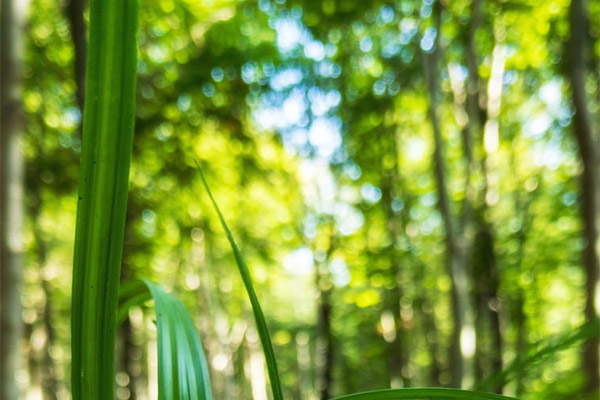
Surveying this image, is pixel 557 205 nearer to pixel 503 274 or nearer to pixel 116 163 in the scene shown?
pixel 503 274

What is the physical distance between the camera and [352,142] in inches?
336

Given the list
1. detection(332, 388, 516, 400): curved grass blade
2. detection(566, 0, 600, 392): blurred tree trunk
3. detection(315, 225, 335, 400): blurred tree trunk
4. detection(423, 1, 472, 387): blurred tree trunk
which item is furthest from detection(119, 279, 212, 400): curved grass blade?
detection(315, 225, 335, 400): blurred tree trunk

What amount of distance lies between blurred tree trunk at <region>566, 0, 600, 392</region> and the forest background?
0.04 feet

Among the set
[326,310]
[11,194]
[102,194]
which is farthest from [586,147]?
[326,310]

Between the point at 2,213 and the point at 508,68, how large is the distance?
6.47 metres

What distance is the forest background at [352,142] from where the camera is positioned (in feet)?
13.6

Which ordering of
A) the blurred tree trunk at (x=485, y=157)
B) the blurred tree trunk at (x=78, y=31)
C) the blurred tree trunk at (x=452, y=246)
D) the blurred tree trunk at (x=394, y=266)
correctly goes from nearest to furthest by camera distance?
1. the blurred tree trunk at (x=78, y=31)
2. the blurred tree trunk at (x=452, y=246)
3. the blurred tree trunk at (x=485, y=157)
4. the blurred tree trunk at (x=394, y=266)

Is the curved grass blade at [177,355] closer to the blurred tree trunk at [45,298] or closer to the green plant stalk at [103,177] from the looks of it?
the green plant stalk at [103,177]

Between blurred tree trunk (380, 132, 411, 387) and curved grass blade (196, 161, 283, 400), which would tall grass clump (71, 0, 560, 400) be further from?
blurred tree trunk (380, 132, 411, 387)

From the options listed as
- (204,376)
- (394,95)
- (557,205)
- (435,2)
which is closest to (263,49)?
(394,95)

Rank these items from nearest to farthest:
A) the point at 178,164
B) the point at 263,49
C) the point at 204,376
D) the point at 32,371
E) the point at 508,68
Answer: the point at 204,376 → the point at 178,164 → the point at 263,49 → the point at 508,68 → the point at 32,371

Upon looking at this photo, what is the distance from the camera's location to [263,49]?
22.3 ft

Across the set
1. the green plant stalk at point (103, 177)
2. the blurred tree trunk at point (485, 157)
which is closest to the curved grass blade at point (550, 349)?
the green plant stalk at point (103, 177)

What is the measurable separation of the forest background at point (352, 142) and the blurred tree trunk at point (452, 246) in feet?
0.05
